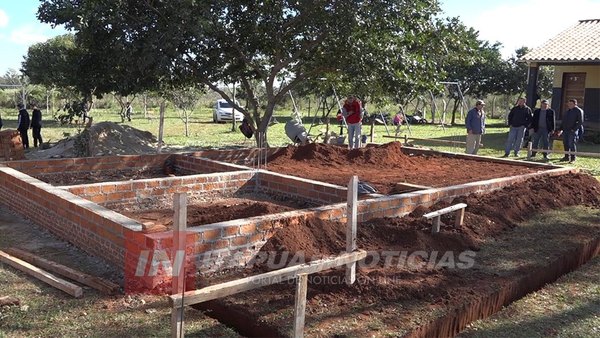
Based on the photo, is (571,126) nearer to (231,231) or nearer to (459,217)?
(459,217)

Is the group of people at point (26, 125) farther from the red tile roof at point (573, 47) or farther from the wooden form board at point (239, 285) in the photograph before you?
the red tile roof at point (573, 47)

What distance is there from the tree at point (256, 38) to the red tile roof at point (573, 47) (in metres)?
8.60

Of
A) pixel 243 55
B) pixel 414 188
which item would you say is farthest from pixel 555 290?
pixel 243 55

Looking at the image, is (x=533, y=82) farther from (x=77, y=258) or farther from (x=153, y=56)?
(x=77, y=258)

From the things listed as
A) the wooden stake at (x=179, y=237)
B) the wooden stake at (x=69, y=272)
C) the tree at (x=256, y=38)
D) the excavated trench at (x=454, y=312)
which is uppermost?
the tree at (x=256, y=38)

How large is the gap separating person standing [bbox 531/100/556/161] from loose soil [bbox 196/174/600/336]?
780 centimetres

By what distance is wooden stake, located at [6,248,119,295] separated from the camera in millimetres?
4320

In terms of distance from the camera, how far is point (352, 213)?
4.34 m

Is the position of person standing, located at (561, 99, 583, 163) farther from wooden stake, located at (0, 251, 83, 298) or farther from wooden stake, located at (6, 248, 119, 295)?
wooden stake, located at (0, 251, 83, 298)

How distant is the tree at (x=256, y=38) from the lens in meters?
10.0

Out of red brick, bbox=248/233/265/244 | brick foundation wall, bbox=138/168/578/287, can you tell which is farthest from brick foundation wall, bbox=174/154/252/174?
red brick, bbox=248/233/265/244

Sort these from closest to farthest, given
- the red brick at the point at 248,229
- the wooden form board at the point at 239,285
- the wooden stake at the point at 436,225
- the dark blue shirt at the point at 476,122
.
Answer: the wooden form board at the point at 239,285
the red brick at the point at 248,229
the wooden stake at the point at 436,225
the dark blue shirt at the point at 476,122

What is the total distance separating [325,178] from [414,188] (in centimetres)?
192

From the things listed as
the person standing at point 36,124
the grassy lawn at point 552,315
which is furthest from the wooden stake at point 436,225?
the person standing at point 36,124
